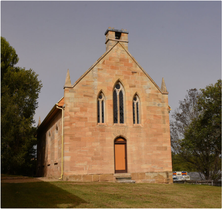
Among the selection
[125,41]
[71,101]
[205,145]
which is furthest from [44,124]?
[205,145]

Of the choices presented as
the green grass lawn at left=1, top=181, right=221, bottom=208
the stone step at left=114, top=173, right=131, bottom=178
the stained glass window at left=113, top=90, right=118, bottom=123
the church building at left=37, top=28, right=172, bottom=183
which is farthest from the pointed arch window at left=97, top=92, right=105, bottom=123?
the green grass lawn at left=1, top=181, right=221, bottom=208

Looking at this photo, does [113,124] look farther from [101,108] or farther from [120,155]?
[120,155]

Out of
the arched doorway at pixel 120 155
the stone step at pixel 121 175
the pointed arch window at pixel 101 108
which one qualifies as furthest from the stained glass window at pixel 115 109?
the stone step at pixel 121 175

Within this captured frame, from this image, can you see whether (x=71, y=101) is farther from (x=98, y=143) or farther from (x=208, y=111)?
(x=208, y=111)

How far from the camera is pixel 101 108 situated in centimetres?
2088

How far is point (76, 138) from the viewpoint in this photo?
63.8 feet

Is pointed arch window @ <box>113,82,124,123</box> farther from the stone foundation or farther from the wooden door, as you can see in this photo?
the stone foundation

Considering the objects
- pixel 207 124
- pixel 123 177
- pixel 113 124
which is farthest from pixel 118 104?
pixel 207 124

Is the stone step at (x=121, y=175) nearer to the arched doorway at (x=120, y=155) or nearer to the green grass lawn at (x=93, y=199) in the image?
the arched doorway at (x=120, y=155)

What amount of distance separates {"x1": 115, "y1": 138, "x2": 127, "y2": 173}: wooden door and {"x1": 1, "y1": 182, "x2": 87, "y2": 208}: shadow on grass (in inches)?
286

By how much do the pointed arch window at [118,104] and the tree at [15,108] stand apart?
31.4 ft

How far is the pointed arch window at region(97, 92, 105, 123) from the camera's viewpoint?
20.7m

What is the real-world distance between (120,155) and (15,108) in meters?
11.2

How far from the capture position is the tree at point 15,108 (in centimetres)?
2431
